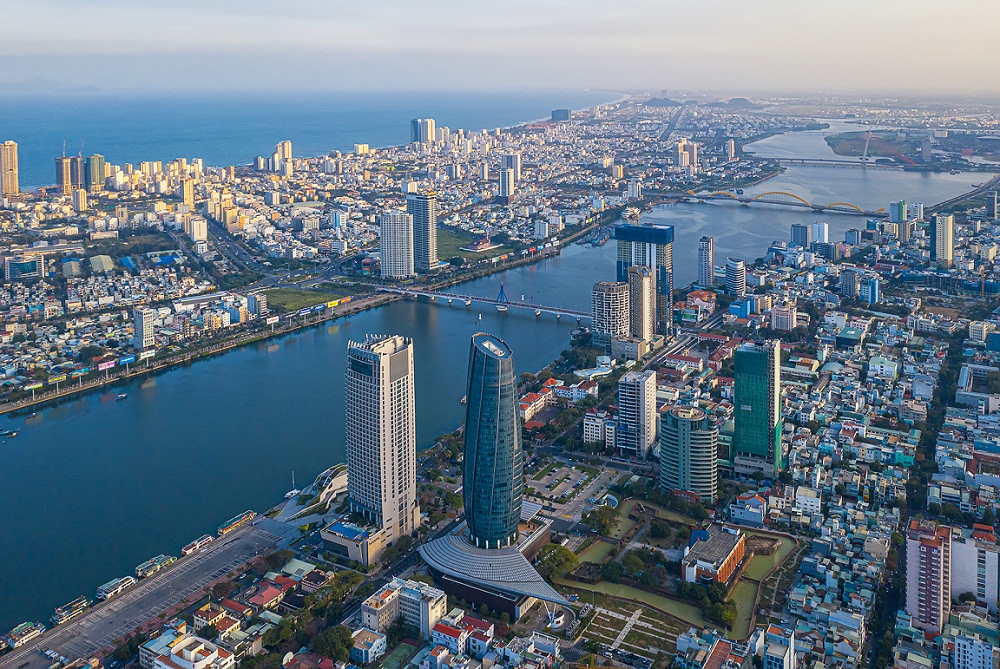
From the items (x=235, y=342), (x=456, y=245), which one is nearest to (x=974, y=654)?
(x=235, y=342)

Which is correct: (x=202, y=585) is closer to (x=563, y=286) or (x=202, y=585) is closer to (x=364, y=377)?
(x=364, y=377)

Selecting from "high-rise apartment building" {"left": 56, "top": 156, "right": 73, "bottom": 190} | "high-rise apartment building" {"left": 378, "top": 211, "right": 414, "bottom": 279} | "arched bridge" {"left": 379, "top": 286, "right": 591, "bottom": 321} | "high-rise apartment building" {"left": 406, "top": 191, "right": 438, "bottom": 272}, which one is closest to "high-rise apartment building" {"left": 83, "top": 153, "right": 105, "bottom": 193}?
"high-rise apartment building" {"left": 56, "top": 156, "right": 73, "bottom": 190}

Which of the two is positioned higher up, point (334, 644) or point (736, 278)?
point (736, 278)

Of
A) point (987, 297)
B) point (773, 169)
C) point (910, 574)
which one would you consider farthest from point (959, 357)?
point (773, 169)

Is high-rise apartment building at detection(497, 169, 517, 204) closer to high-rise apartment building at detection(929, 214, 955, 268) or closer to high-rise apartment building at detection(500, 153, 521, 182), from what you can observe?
high-rise apartment building at detection(500, 153, 521, 182)

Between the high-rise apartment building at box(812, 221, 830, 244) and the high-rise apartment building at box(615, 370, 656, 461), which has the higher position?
the high-rise apartment building at box(812, 221, 830, 244)

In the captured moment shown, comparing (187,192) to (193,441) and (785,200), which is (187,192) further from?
(193,441)

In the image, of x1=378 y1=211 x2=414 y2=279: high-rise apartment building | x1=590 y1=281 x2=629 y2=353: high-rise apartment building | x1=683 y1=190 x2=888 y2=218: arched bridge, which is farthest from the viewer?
x1=683 y1=190 x2=888 y2=218: arched bridge
